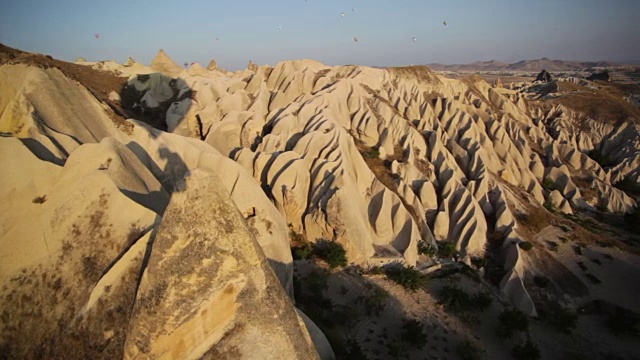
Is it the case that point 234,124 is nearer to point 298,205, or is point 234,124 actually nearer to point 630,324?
point 298,205

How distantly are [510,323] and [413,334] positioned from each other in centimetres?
471

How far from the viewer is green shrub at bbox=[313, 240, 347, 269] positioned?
16.0 m

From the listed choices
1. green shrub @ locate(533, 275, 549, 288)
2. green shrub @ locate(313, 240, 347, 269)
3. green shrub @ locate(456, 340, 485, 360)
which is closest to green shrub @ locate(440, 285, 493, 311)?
green shrub @ locate(456, 340, 485, 360)

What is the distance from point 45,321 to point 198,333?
277cm

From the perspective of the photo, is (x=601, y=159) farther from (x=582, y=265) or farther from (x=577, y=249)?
(x=582, y=265)

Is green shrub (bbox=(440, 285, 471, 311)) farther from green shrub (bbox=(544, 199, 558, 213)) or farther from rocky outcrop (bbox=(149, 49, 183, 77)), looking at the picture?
rocky outcrop (bbox=(149, 49, 183, 77))

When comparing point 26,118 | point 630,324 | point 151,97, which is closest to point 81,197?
point 26,118

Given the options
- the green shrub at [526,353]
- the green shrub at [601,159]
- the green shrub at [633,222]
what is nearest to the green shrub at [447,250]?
the green shrub at [526,353]

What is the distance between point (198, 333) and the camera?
5316 mm

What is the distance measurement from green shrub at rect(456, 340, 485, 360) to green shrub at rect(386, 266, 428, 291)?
2.94m

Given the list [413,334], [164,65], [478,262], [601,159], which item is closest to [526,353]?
[413,334]

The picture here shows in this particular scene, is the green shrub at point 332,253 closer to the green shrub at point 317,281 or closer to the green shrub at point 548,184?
the green shrub at point 317,281

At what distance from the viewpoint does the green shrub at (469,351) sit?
1273cm

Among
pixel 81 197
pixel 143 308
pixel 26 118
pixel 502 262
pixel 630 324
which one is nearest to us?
pixel 143 308
